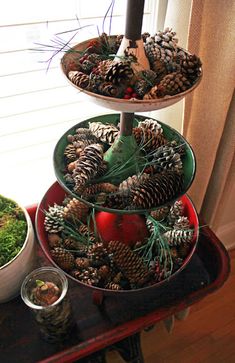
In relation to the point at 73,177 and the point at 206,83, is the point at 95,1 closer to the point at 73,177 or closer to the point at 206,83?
the point at 206,83

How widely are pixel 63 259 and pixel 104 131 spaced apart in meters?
0.29

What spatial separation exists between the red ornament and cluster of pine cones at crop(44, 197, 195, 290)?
14 millimetres

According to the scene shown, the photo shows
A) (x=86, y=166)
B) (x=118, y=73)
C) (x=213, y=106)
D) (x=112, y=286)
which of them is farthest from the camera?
(x=213, y=106)

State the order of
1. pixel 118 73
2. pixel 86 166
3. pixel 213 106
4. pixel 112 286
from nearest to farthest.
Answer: pixel 118 73
pixel 86 166
pixel 112 286
pixel 213 106

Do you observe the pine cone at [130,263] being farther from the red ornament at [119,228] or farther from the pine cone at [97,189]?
the pine cone at [97,189]

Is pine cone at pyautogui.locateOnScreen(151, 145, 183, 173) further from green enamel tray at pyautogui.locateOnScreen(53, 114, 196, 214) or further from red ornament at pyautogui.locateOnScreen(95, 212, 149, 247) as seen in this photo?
red ornament at pyautogui.locateOnScreen(95, 212, 149, 247)

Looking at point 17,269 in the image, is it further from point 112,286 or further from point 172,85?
point 172,85

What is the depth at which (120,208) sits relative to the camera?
2.21 ft

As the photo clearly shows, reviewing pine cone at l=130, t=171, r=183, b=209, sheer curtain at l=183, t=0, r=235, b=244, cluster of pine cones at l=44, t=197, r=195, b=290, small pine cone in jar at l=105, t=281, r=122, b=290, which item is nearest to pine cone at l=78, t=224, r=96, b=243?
cluster of pine cones at l=44, t=197, r=195, b=290

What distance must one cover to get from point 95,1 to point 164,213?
1.73 ft

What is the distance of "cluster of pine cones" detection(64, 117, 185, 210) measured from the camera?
2.19 ft

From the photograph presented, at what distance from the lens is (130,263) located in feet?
2.61

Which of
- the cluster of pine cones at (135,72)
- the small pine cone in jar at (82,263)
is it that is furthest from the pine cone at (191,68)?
the small pine cone in jar at (82,263)

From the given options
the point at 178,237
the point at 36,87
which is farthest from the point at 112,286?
the point at 36,87
